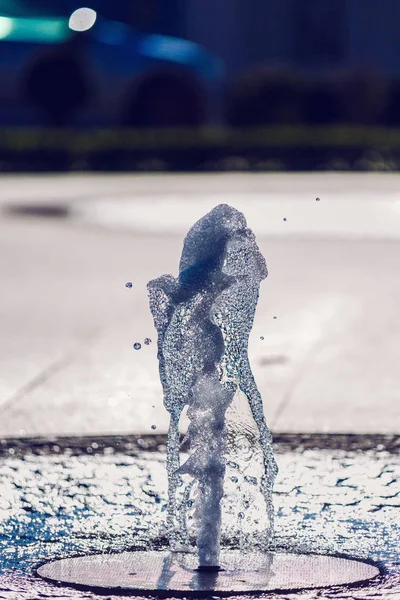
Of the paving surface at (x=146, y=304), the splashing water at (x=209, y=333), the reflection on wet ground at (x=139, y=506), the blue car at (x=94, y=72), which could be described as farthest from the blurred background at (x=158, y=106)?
the splashing water at (x=209, y=333)

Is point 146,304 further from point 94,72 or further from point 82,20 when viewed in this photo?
point 82,20

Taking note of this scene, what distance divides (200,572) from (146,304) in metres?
6.78

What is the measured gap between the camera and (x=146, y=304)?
11508mm

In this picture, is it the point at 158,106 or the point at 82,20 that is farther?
the point at 158,106

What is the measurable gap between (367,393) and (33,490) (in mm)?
2498

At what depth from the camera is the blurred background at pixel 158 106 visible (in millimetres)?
25391

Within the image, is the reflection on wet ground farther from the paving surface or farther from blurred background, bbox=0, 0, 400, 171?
blurred background, bbox=0, 0, 400, 171

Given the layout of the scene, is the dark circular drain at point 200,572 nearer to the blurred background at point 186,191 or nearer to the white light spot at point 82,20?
the blurred background at point 186,191

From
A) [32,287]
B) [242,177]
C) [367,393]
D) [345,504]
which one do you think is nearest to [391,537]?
[345,504]

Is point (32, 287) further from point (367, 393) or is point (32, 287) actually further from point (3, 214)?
point (3, 214)

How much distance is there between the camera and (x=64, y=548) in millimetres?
5113

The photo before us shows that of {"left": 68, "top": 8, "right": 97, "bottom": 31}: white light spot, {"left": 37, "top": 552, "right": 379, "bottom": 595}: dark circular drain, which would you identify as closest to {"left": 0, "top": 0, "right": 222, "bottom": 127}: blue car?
{"left": 68, "top": 8, "right": 97, "bottom": 31}: white light spot

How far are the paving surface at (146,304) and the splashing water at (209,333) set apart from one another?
173 centimetres

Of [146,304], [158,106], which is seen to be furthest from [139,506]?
[158,106]
